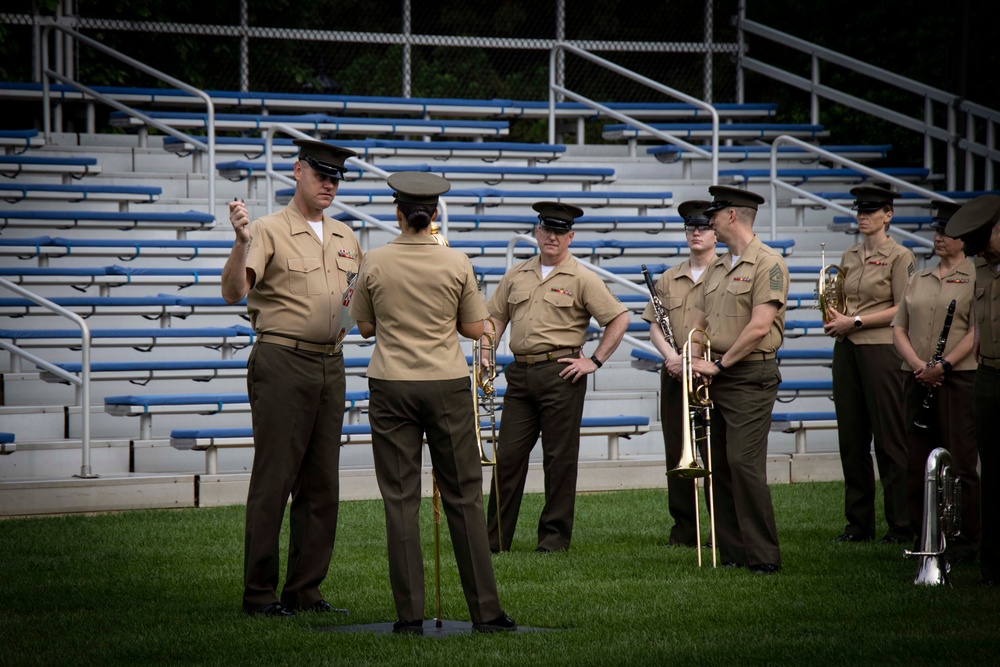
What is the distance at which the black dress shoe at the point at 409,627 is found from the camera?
5.68 m

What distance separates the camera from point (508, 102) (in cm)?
1627

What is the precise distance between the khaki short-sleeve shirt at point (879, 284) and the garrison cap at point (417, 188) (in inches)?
146

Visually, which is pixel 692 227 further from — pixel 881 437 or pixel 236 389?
pixel 236 389

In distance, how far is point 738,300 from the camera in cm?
746

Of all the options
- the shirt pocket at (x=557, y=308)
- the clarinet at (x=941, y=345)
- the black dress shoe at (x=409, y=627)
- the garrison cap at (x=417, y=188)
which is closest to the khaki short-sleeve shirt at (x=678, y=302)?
the shirt pocket at (x=557, y=308)

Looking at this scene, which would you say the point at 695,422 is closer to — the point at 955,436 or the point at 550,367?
the point at 550,367

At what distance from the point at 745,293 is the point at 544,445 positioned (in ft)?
5.50

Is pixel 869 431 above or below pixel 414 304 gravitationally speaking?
below

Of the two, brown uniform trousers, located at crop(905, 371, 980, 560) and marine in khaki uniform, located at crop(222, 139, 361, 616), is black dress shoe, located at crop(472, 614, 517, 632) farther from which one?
brown uniform trousers, located at crop(905, 371, 980, 560)

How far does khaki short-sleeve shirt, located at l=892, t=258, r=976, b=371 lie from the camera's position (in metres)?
7.82

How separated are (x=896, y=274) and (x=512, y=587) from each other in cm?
338

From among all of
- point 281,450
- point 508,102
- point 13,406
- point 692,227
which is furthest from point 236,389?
point 508,102

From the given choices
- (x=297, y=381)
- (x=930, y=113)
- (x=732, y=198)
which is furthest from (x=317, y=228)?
(x=930, y=113)

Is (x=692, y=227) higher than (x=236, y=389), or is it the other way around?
(x=692, y=227)
